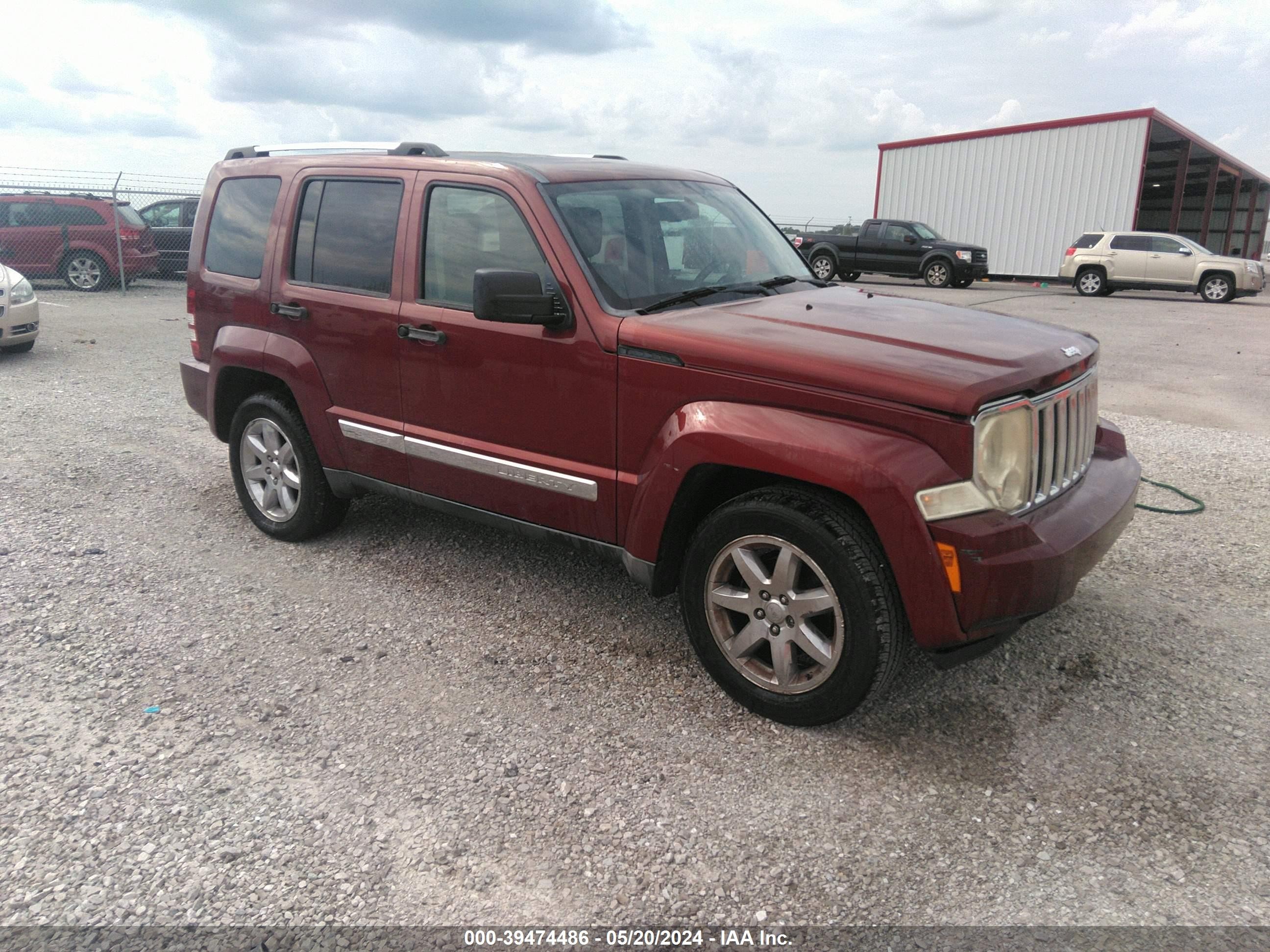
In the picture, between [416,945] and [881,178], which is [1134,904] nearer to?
[416,945]

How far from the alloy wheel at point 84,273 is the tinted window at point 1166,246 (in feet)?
71.1

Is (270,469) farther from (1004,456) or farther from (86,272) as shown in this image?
(86,272)

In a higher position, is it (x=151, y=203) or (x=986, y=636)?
(x=151, y=203)

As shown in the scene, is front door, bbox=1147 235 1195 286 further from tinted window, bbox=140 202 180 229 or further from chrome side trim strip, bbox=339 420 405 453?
chrome side trim strip, bbox=339 420 405 453

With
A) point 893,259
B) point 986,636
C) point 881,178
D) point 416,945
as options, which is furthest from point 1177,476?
point 881,178

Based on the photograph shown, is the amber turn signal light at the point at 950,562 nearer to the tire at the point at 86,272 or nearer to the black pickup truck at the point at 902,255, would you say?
the tire at the point at 86,272

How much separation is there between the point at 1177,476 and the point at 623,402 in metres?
4.53

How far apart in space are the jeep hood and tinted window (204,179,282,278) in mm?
2347

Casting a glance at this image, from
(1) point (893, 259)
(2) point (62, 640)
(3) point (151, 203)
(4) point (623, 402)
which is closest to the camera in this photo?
(4) point (623, 402)

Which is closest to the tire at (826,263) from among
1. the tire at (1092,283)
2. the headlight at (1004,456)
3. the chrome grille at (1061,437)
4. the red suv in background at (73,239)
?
the tire at (1092,283)

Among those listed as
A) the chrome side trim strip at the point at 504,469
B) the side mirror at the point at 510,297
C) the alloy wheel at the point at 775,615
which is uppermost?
the side mirror at the point at 510,297

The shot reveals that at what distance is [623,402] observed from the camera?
3432 mm

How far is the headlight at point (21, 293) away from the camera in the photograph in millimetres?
10070

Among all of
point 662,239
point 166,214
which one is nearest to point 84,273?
point 166,214
